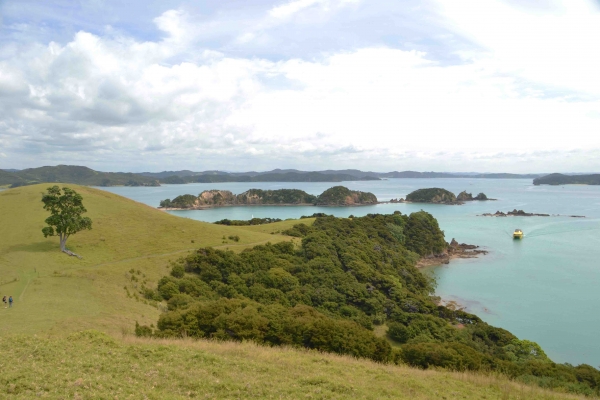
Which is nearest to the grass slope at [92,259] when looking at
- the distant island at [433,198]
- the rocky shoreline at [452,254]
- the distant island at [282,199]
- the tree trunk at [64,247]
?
the tree trunk at [64,247]

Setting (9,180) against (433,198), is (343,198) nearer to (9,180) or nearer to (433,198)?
(433,198)

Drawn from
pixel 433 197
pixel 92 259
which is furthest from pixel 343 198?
pixel 92 259

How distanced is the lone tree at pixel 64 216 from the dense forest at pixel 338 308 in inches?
312

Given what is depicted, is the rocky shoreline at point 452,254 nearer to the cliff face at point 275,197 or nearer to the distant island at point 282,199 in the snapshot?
the distant island at point 282,199

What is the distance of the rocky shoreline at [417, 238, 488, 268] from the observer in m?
55.2

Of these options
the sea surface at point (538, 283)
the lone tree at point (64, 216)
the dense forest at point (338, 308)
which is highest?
the lone tree at point (64, 216)

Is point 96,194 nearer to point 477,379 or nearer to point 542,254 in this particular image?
point 477,379

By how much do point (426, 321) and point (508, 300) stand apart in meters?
19.6

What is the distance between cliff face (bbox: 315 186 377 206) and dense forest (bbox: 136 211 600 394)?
90.7 m

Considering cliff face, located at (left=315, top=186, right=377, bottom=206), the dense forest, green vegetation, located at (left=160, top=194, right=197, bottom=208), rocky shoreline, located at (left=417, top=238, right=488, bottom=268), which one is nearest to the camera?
the dense forest

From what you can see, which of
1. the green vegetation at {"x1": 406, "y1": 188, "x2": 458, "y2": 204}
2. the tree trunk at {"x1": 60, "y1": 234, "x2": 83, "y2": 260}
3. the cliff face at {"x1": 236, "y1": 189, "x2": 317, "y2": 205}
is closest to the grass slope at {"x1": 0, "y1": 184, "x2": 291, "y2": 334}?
the tree trunk at {"x1": 60, "y1": 234, "x2": 83, "y2": 260}

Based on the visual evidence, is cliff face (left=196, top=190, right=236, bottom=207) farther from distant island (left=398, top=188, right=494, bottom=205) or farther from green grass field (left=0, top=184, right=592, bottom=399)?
green grass field (left=0, top=184, right=592, bottom=399)

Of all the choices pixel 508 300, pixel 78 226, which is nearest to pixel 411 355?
pixel 78 226

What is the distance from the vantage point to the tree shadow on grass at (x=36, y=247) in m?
27.0
